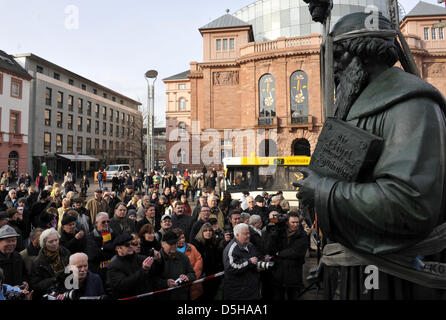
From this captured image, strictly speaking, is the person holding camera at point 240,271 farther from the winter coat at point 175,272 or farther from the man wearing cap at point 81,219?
the man wearing cap at point 81,219

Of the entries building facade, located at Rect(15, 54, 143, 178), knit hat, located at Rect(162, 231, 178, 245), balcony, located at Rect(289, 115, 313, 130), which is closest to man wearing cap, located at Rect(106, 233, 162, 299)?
knit hat, located at Rect(162, 231, 178, 245)

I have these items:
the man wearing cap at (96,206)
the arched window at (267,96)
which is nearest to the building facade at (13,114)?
the arched window at (267,96)

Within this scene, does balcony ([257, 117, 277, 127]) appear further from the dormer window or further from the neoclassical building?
the dormer window

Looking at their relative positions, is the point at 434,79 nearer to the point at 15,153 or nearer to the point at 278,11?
the point at 278,11

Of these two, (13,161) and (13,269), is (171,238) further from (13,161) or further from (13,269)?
(13,161)

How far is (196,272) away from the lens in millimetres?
4738

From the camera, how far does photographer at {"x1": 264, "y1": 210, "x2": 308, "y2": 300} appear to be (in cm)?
498

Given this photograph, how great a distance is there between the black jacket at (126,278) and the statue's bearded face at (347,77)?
3191mm

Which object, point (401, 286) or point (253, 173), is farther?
point (253, 173)

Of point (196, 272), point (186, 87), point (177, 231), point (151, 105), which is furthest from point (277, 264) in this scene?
point (186, 87)

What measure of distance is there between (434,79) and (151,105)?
105 feet

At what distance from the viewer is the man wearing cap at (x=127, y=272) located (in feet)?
12.1

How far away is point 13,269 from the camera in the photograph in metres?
3.89

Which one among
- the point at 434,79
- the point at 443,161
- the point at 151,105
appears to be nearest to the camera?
the point at 443,161
